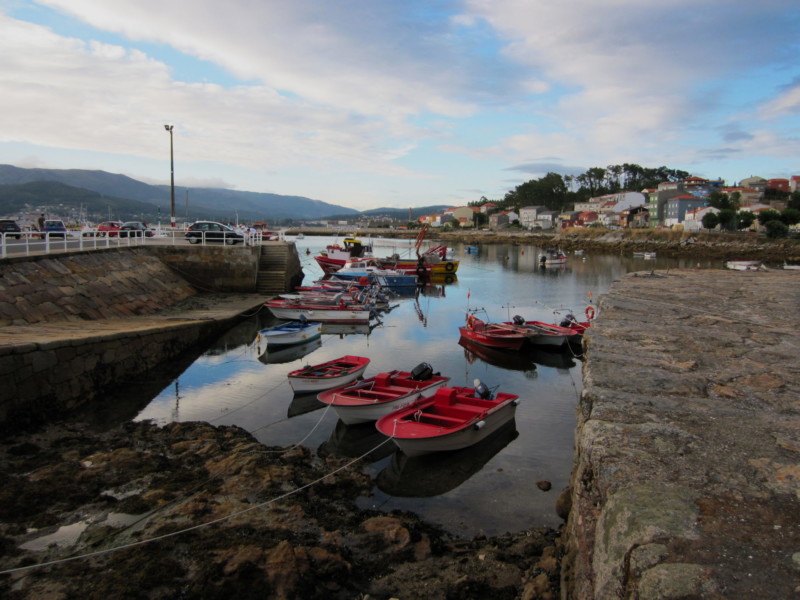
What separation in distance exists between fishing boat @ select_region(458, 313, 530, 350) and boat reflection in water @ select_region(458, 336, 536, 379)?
0.69 ft

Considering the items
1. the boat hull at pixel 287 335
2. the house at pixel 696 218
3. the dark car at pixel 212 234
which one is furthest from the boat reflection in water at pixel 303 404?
the house at pixel 696 218

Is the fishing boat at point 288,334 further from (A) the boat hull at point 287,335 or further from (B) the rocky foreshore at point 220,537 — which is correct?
(B) the rocky foreshore at point 220,537

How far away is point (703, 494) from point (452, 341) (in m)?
17.2

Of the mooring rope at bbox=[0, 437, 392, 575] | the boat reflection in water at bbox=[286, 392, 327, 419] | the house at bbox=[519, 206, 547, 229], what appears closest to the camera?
the mooring rope at bbox=[0, 437, 392, 575]

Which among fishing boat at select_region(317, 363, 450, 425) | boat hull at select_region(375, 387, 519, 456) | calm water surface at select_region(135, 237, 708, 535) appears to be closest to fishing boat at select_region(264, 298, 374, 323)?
calm water surface at select_region(135, 237, 708, 535)

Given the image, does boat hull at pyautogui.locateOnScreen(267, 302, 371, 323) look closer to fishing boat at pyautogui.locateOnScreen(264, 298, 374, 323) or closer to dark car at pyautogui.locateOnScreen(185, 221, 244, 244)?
fishing boat at pyautogui.locateOnScreen(264, 298, 374, 323)

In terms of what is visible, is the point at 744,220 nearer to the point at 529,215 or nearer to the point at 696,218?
the point at 696,218

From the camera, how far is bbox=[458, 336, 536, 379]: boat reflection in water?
17359mm

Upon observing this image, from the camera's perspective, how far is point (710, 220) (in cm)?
7450

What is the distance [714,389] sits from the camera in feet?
18.0

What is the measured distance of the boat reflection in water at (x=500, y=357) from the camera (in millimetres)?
17359

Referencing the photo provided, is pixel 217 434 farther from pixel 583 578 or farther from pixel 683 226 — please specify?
pixel 683 226

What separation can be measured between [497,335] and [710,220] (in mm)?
69743

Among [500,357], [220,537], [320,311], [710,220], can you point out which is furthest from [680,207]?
[220,537]
